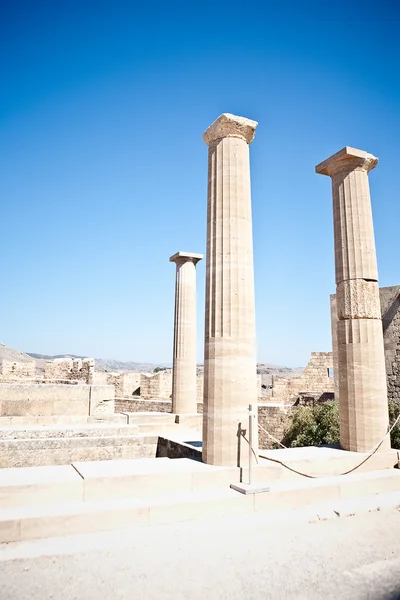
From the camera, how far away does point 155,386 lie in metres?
25.2

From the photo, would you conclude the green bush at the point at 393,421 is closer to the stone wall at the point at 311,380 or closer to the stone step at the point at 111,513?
the stone step at the point at 111,513

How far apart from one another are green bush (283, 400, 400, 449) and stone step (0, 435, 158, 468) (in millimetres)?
5858

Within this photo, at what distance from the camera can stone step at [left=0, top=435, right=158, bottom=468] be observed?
25.8ft

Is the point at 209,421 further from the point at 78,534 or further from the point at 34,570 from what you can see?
the point at 34,570

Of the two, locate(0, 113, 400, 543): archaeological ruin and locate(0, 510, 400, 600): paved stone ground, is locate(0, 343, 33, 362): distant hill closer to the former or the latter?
locate(0, 113, 400, 543): archaeological ruin

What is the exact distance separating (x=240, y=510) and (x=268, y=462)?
1192 mm

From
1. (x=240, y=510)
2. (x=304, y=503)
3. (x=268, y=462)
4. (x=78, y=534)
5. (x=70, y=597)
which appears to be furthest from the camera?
(x=268, y=462)

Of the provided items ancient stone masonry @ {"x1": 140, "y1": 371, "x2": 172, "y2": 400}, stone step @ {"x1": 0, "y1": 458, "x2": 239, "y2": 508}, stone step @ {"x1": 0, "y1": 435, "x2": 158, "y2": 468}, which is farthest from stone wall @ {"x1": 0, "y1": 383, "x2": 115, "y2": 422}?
ancient stone masonry @ {"x1": 140, "y1": 371, "x2": 172, "y2": 400}

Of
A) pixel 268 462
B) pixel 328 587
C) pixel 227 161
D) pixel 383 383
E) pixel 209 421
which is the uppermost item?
pixel 227 161

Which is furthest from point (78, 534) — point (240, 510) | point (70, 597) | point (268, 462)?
point (268, 462)

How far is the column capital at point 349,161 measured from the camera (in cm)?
873

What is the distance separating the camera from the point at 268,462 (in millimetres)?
6699

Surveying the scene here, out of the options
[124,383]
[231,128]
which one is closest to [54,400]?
[231,128]

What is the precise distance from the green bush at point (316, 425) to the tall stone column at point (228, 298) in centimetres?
674
